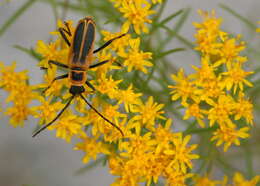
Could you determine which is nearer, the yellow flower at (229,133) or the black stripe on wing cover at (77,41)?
the black stripe on wing cover at (77,41)

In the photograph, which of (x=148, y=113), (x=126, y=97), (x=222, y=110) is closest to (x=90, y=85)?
(x=126, y=97)

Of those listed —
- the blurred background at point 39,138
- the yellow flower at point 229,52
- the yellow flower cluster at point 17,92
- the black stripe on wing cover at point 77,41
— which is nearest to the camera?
the black stripe on wing cover at point 77,41

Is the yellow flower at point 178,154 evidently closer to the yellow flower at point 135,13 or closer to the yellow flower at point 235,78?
the yellow flower at point 235,78

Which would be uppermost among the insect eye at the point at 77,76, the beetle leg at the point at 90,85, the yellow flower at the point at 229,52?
the yellow flower at the point at 229,52

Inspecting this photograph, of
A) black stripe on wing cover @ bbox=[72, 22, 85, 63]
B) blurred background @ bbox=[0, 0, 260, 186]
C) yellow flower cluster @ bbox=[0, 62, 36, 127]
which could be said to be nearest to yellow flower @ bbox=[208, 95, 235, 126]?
black stripe on wing cover @ bbox=[72, 22, 85, 63]

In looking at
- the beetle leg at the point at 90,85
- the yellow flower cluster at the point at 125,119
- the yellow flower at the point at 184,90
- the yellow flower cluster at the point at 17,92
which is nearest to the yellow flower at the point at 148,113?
the yellow flower cluster at the point at 125,119

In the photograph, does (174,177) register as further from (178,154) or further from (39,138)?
(39,138)
